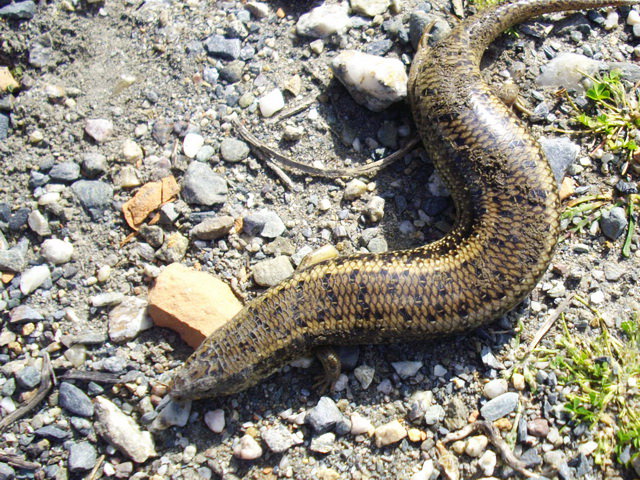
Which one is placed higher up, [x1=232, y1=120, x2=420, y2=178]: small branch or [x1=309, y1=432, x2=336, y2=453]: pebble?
[x1=232, y1=120, x2=420, y2=178]: small branch

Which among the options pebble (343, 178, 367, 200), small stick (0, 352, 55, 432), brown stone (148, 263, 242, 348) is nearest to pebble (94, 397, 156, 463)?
small stick (0, 352, 55, 432)

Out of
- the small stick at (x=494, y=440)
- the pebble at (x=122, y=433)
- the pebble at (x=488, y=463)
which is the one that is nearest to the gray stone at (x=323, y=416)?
the small stick at (x=494, y=440)

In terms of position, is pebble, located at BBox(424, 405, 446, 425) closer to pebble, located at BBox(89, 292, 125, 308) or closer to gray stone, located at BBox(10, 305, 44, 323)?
pebble, located at BBox(89, 292, 125, 308)

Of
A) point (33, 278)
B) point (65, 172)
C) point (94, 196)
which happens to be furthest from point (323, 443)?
point (65, 172)

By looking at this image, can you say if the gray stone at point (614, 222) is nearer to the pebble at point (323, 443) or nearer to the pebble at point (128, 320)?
the pebble at point (323, 443)

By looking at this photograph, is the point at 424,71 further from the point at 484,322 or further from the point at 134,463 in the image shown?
the point at 134,463
